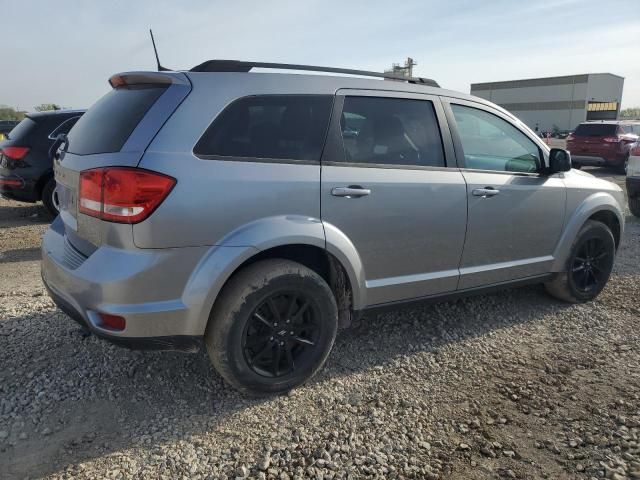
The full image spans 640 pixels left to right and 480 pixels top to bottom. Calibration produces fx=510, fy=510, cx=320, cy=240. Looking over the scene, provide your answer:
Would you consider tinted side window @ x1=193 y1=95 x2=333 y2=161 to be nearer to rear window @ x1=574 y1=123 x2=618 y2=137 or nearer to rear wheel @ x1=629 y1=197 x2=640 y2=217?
rear wheel @ x1=629 y1=197 x2=640 y2=217

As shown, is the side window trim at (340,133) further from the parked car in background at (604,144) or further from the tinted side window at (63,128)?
the parked car in background at (604,144)

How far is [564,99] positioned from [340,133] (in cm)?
7376

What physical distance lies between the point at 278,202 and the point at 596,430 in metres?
2.12

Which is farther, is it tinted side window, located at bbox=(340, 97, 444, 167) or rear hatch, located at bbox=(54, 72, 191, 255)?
tinted side window, located at bbox=(340, 97, 444, 167)

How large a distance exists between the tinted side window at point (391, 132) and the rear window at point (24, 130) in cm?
622

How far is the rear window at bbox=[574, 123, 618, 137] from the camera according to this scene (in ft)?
54.0

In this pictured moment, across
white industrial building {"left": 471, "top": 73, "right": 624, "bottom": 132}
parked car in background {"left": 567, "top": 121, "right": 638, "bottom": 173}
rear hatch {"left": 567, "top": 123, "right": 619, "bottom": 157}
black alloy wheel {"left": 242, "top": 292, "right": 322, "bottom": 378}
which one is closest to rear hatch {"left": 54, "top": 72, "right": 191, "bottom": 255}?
black alloy wheel {"left": 242, "top": 292, "right": 322, "bottom": 378}

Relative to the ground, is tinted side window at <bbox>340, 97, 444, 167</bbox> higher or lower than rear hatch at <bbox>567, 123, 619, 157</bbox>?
higher

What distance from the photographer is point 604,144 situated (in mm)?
16188

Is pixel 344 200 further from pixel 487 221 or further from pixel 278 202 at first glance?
pixel 487 221

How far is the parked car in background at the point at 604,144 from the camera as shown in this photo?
52.6 ft

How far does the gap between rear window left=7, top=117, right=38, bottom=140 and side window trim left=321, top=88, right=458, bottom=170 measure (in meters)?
6.20

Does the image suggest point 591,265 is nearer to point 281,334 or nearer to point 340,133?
point 340,133

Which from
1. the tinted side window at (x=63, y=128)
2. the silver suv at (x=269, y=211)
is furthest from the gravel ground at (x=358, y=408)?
the tinted side window at (x=63, y=128)
